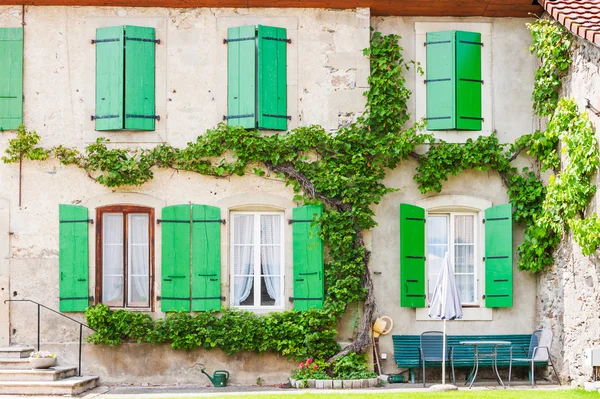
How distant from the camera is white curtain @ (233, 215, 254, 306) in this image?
46.8 ft

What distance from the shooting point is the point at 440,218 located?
14.8 metres

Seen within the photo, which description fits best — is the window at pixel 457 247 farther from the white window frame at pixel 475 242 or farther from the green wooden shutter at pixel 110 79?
the green wooden shutter at pixel 110 79

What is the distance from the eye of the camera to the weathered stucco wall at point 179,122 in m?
14.0

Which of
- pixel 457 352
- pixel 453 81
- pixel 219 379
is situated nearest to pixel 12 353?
pixel 219 379

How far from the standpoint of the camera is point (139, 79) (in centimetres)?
1414

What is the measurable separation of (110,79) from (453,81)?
489cm

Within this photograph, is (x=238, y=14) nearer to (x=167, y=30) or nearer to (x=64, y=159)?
(x=167, y=30)

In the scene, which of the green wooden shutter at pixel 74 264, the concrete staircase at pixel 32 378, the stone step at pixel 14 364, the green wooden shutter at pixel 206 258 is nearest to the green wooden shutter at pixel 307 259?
the green wooden shutter at pixel 206 258

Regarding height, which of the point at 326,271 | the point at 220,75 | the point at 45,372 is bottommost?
the point at 45,372

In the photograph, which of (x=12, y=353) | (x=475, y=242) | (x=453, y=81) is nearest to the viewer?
(x=12, y=353)

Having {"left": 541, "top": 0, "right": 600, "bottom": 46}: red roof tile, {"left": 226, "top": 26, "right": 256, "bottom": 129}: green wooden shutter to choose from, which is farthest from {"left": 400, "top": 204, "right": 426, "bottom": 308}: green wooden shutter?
{"left": 541, "top": 0, "right": 600, "bottom": 46}: red roof tile

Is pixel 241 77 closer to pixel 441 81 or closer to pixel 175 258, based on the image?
pixel 175 258

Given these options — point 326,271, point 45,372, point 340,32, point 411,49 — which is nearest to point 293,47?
point 340,32

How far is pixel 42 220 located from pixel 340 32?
16.3ft
